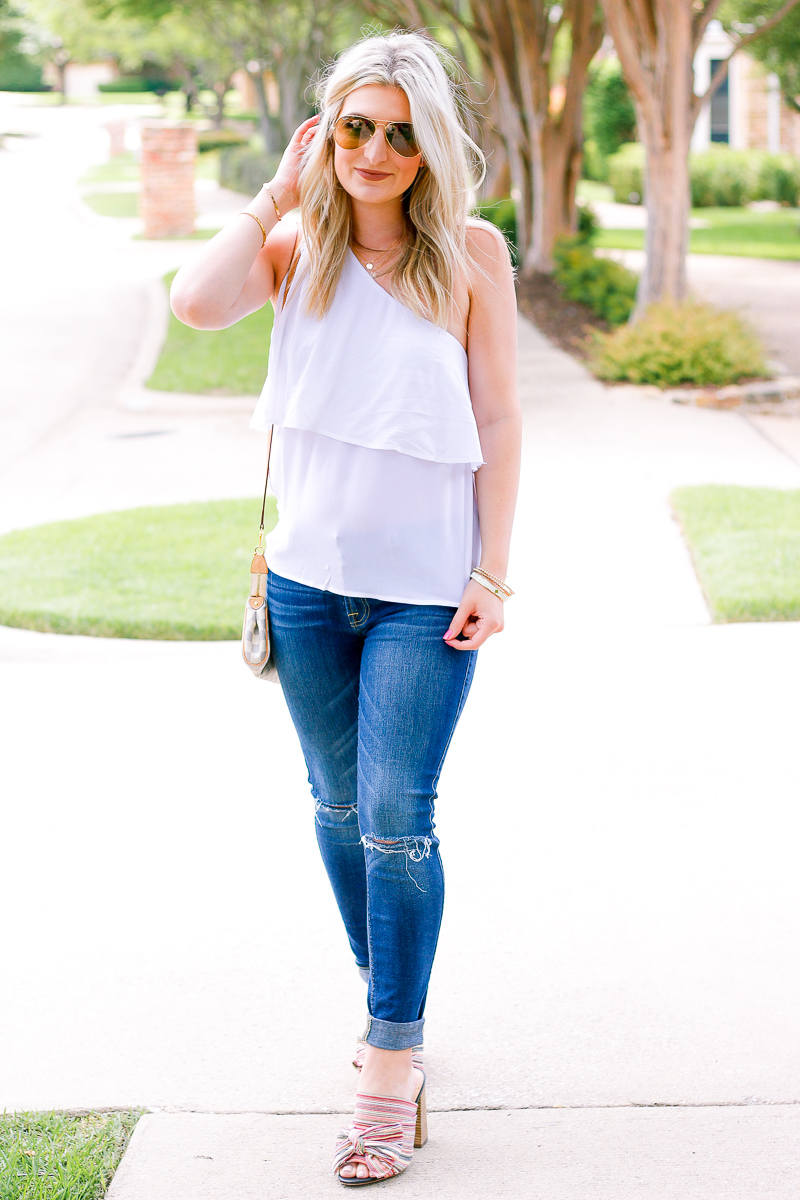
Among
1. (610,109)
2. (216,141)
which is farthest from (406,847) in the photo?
(216,141)

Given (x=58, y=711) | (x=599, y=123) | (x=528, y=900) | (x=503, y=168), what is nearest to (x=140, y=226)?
(x=503, y=168)

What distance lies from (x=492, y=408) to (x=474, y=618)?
1.32ft

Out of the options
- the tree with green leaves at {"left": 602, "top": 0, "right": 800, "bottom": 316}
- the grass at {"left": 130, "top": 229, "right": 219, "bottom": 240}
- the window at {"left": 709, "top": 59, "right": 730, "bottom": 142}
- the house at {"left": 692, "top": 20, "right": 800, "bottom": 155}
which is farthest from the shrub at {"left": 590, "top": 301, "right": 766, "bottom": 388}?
the window at {"left": 709, "top": 59, "right": 730, "bottom": 142}

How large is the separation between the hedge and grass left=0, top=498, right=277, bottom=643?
91.0 feet

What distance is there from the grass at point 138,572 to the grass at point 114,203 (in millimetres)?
22930

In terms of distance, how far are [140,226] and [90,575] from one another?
73.4ft

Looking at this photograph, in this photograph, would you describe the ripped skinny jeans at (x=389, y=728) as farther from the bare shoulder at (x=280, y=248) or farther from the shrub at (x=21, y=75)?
the shrub at (x=21, y=75)

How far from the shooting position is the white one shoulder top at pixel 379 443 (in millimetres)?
2293

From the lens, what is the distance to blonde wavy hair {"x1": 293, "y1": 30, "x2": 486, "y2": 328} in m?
2.27

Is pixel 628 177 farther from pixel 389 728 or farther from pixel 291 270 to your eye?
pixel 389 728

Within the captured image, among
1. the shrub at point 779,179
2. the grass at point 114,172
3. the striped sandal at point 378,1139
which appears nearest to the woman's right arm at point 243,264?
the striped sandal at point 378,1139

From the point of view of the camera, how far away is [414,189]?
7.71 feet

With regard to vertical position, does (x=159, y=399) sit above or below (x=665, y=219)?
below

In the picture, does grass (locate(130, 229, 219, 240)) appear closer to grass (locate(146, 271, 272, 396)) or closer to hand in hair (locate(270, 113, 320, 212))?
grass (locate(146, 271, 272, 396))
